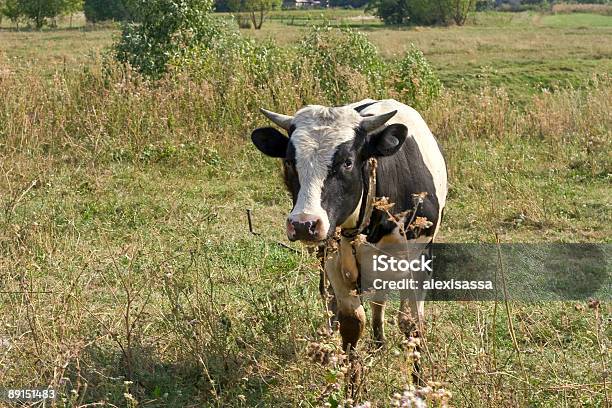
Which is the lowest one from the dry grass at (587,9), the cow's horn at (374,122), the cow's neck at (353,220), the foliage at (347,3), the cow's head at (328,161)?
the foliage at (347,3)

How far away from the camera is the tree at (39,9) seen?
183ft

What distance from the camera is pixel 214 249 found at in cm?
675

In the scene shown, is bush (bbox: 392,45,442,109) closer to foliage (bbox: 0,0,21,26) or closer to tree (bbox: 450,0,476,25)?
foliage (bbox: 0,0,21,26)

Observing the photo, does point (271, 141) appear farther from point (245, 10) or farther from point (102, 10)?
point (245, 10)

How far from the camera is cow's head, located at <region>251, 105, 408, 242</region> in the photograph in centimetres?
398

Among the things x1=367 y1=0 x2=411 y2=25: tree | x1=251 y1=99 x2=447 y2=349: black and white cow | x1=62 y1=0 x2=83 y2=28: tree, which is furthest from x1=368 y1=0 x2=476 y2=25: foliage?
x1=251 y1=99 x2=447 y2=349: black and white cow

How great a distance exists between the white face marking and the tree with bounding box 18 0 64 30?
55169 mm

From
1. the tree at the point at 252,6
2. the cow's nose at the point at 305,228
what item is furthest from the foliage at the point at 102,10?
the cow's nose at the point at 305,228

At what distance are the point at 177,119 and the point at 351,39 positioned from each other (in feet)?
9.90

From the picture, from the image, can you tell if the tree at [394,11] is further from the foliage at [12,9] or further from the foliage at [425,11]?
the foliage at [12,9]

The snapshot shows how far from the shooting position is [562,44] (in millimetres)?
34250

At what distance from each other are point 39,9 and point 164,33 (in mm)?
47101

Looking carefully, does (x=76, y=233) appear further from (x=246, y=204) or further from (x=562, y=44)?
(x=562, y=44)

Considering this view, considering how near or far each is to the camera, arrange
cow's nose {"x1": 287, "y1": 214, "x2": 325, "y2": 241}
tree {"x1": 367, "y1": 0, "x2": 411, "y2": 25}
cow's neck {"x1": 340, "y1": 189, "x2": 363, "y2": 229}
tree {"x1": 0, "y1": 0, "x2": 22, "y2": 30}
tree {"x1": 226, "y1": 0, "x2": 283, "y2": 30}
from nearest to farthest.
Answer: cow's nose {"x1": 287, "y1": 214, "x2": 325, "y2": 241}
cow's neck {"x1": 340, "y1": 189, "x2": 363, "y2": 229}
tree {"x1": 0, "y1": 0, "x2": 22, "y2": 30}
tree {"x1": 367, "y1": 0, "x2": 411, "y2": 25}
tree {"x1": 226, "y1": 0, "x2": 283, "y2": 30}
